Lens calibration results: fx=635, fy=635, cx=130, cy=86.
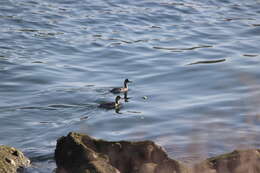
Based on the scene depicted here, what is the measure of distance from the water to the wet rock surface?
373 mm

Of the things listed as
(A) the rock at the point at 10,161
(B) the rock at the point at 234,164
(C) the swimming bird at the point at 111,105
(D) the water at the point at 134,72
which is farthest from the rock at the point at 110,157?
(C) the swimming bird at the point at 111,105

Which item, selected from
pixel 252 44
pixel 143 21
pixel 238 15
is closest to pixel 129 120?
pixel 252 44

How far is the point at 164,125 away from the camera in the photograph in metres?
12.9

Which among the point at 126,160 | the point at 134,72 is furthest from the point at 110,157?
the point at 134,72

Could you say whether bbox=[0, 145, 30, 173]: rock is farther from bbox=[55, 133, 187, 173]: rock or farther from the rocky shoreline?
Answer: bbox=[55, 133, 187, 173]: rock

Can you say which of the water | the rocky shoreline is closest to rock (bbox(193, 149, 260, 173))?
the rocky shoreline

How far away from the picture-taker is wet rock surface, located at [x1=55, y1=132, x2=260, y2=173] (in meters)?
7.71

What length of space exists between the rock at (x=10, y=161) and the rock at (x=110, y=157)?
0.63 m

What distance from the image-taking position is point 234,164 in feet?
25.5

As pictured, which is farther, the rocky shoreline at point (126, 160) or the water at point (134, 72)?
the water at point (134, 72)

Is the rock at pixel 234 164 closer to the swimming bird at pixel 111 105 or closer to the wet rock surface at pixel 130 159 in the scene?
the wet rock surface at pixel 130 159

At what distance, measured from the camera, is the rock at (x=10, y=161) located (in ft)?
28.1

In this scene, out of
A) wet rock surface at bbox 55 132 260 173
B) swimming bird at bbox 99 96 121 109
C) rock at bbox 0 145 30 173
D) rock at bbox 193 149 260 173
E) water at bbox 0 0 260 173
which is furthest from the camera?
swimming bird at bbox 99 96 121 109

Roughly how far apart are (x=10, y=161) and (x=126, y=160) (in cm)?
178
